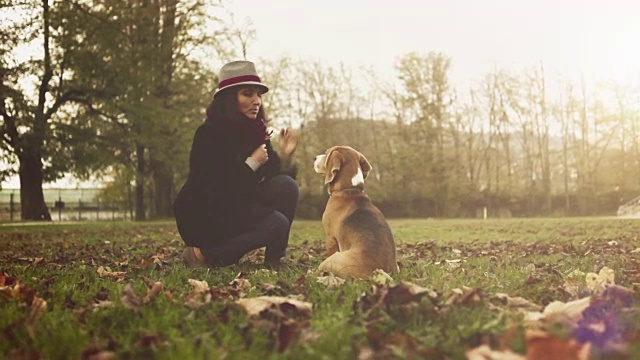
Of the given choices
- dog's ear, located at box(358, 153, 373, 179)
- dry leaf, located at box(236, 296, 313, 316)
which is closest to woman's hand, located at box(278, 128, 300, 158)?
dog's ear, located at box(358, 153, 373, 179)

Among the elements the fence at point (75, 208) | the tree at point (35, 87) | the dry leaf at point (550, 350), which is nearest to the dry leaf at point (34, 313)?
the dry leaf at point (550, 350)

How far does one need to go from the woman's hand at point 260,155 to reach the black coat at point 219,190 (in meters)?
0.07

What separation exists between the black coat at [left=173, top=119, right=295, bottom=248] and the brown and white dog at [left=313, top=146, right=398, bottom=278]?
2.39 ft

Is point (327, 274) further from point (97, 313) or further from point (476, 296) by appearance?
point (97, 313)

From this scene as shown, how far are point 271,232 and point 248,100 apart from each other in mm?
1273

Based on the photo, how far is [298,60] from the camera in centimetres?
3806

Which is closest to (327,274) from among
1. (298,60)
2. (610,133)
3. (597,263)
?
(597,263)

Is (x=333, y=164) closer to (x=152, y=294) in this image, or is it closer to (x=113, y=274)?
(x=152, y=294)

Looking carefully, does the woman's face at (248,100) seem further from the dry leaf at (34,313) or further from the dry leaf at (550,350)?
the dry leaf at (550,350)

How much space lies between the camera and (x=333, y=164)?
5516mm

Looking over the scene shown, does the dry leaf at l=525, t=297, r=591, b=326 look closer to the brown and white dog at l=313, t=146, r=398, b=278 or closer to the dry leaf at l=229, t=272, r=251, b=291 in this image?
the brown and white dog at l=313, t=146, r=398, b=278

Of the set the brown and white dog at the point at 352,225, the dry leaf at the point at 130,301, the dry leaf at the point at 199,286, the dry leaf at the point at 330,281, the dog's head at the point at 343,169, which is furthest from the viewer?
the dog's head at the point at 343,169

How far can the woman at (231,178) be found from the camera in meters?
5.84

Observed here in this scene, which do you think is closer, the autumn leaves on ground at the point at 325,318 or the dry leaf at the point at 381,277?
the autumn leaves on ground at the point at 325,318
